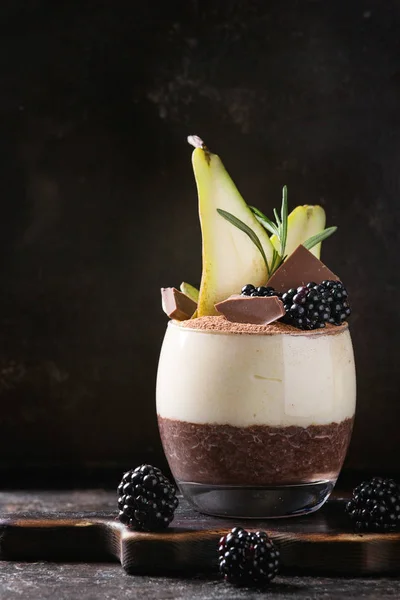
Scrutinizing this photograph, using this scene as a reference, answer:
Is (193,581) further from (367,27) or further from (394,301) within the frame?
(367,27)

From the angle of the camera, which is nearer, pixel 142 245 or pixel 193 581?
pixel 193 581

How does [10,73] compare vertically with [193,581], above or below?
above

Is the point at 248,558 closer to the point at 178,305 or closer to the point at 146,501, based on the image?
the point at 146,501

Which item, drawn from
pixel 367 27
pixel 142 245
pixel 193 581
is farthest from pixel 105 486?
pixel 367 27

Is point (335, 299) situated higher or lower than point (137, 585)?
higher

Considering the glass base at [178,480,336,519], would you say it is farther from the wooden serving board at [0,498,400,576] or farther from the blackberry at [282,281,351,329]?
the blackberry at [282,281,351,329]

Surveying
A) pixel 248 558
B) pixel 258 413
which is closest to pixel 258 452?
pixel 258 413
